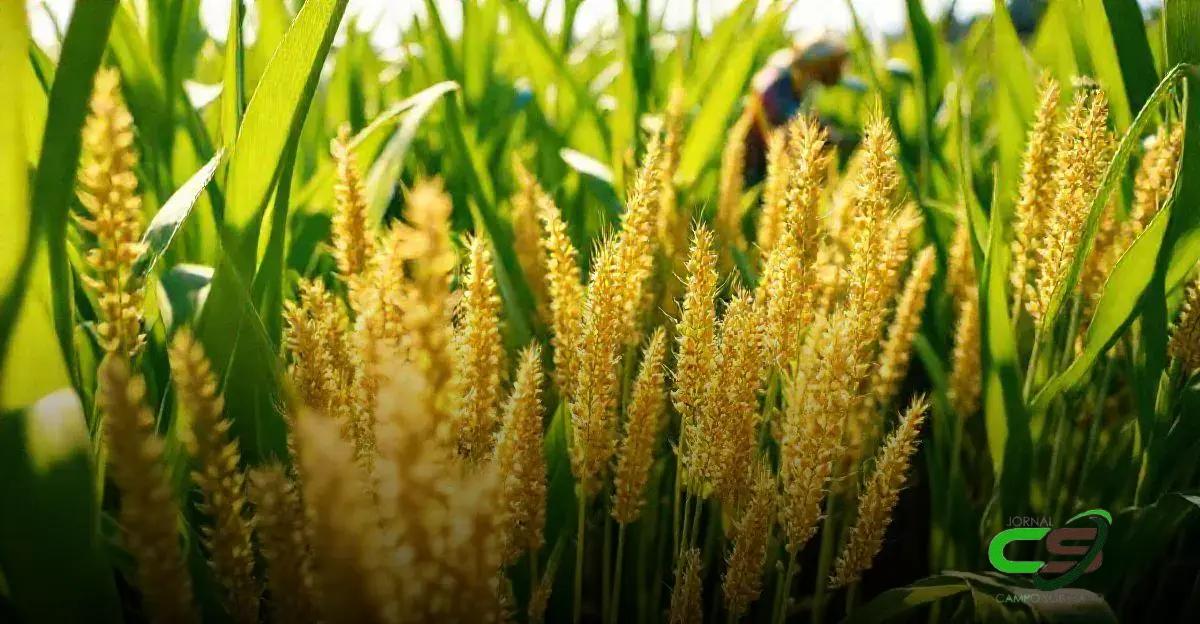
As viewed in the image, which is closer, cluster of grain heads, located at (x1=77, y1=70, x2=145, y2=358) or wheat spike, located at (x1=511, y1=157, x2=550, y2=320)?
cluster of grain heads, located at (x1=77, y1=70, x2=145, y2=358)

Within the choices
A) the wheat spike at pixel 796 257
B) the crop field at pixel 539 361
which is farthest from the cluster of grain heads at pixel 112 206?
the wheat spike at pixel 796 257

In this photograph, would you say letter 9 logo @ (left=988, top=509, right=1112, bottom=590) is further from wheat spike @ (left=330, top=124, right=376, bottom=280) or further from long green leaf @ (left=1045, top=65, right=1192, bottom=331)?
wheat spike @ (left=330, top=124, right=376, bottom=280)

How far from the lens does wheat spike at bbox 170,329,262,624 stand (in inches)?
11.6

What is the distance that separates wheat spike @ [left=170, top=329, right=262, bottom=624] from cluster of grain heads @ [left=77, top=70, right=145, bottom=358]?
4cm

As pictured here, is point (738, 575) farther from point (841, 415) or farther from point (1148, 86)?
point (1148, 86)

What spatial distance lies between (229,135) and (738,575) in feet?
1.46

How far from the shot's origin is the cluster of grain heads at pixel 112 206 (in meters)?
0.31

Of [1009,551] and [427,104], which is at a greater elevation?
[427,104]

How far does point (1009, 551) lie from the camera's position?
0.73 metres

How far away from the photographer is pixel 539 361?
20.8 inches

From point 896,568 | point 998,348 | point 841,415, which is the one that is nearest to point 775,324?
point 841,415

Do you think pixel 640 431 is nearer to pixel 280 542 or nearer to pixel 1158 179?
pixel 280 542

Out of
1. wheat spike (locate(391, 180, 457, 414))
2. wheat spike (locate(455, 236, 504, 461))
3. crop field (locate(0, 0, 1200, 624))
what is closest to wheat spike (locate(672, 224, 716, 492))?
crop field (locate(0, 0, 1200, 624))

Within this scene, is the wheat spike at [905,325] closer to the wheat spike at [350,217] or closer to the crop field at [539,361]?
the crop field at [539,361]
